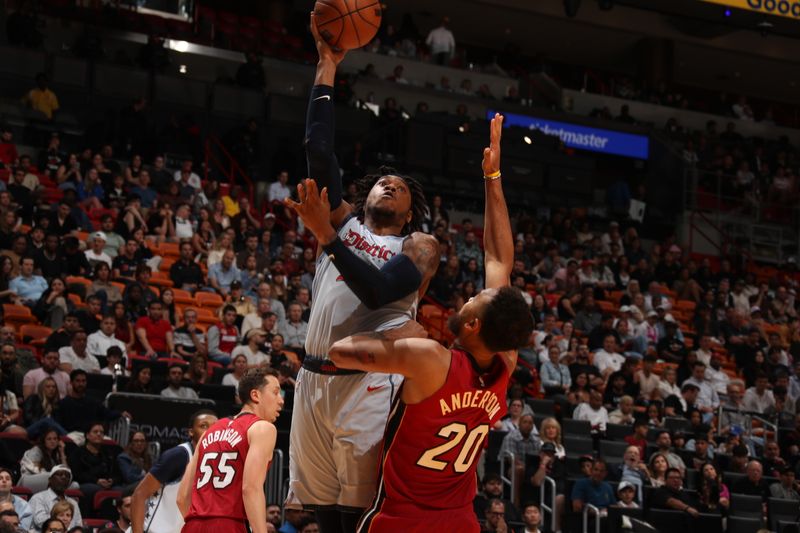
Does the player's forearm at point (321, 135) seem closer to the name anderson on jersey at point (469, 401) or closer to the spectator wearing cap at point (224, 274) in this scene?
the name anderson on jersey at point (469, 401)

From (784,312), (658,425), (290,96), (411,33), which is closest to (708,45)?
(411,33)

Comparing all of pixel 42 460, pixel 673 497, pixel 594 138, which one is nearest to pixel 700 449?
pixel 673 497

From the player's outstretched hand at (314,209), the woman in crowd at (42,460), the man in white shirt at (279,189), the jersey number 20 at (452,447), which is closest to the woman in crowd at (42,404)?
the woman in crowd at (42,460)

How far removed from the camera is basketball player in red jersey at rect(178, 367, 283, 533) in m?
5.71

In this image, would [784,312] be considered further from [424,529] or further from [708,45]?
→ [424,529]

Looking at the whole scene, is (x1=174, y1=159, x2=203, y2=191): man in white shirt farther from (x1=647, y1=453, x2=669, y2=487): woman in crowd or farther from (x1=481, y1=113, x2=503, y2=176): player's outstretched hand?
(x1=481, y1=113, x2=503, y2=176): player's outstretched hand

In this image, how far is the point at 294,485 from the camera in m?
4.58

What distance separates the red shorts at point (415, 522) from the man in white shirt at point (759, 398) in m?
13.6

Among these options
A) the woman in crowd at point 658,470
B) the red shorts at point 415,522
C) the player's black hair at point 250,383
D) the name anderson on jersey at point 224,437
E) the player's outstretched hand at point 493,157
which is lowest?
the woman in crowd at point 658,470

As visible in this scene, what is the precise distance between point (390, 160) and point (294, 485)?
52.9ft

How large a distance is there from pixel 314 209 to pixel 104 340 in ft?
29.9

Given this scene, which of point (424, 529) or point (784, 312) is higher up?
point (784, 312)

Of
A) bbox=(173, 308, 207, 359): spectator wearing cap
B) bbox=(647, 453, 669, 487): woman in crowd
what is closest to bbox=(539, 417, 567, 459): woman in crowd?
bbox=(647, 453, 669, 487): woman in crowd

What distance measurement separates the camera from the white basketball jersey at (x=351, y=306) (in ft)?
14.8
